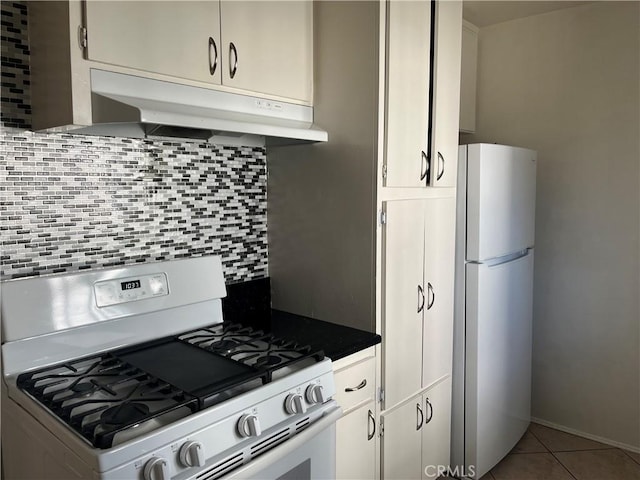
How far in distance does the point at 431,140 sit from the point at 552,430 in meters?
2.06

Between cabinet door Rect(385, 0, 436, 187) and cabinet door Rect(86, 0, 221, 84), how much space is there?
2.11ft

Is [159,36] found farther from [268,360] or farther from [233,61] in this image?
[268,360]

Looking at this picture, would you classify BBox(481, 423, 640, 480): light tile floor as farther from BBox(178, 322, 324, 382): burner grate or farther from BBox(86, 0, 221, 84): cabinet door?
BBox(86, 0, 221, 84): cabinet door

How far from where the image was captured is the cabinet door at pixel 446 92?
216 cm

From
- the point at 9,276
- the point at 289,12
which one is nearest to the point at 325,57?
the point at 289,12

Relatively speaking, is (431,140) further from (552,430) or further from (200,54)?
(552,430)

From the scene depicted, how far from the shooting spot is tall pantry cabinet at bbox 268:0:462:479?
190 centimetres

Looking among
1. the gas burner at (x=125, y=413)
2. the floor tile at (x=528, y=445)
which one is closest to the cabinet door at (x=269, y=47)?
the gas burner at (x=125, y=413)

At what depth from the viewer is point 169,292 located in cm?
174

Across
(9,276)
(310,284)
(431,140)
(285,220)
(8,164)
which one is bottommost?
(310,284)

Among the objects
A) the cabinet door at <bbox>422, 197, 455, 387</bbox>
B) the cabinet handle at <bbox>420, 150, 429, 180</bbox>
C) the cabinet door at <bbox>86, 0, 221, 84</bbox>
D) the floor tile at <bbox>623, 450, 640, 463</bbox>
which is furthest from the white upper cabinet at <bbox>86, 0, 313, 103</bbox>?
the floor tile at <bbox>623, 450, 640, 463</bbox>

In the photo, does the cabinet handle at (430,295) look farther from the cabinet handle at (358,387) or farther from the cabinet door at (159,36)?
the cabinet door at (159,36)

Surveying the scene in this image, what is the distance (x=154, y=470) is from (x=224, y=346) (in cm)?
55

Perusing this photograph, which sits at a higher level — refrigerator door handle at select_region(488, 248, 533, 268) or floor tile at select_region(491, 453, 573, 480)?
refrigerator door handle at select_region(488, 248, 533, 268)
